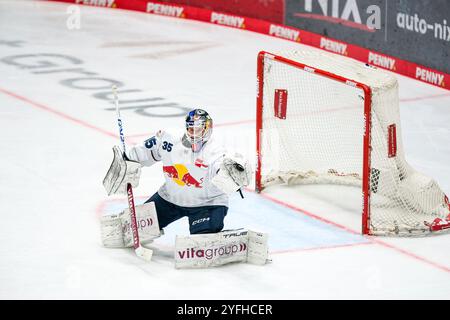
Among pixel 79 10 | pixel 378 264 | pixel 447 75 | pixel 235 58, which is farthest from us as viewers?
pixel 79 10

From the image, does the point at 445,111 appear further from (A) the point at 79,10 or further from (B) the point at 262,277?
(A) the point at 79,10

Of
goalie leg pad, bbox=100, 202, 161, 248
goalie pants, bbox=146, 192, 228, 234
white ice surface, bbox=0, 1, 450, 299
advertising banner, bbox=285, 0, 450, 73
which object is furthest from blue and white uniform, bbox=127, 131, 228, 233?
advertising banner, bbox=285, 0, 450, 73

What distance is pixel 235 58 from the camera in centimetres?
1434

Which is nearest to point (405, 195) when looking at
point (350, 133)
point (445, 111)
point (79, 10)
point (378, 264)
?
point (378, 264)

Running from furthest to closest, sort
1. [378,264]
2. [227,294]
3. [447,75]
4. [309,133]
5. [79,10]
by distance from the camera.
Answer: [79,10] → [447,75] → [309,133] → [378,264] → [227,294]

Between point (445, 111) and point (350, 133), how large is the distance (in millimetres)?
2314

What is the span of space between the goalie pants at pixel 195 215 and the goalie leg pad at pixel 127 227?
0.32ft

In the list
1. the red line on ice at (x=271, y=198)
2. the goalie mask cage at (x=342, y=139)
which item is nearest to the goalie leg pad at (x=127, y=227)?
the red line on ice at (x=271, y=198)

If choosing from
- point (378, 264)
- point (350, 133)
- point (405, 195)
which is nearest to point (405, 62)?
point (350, 133)

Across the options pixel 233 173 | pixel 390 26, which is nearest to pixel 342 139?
pixel 233 173

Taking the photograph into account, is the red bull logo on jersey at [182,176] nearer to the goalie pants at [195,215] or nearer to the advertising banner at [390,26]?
the goalie pants at [195,215]

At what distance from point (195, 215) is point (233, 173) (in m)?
0.52

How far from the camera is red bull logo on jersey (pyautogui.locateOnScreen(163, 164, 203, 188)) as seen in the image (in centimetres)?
760

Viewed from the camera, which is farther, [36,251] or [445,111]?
[445,111]
